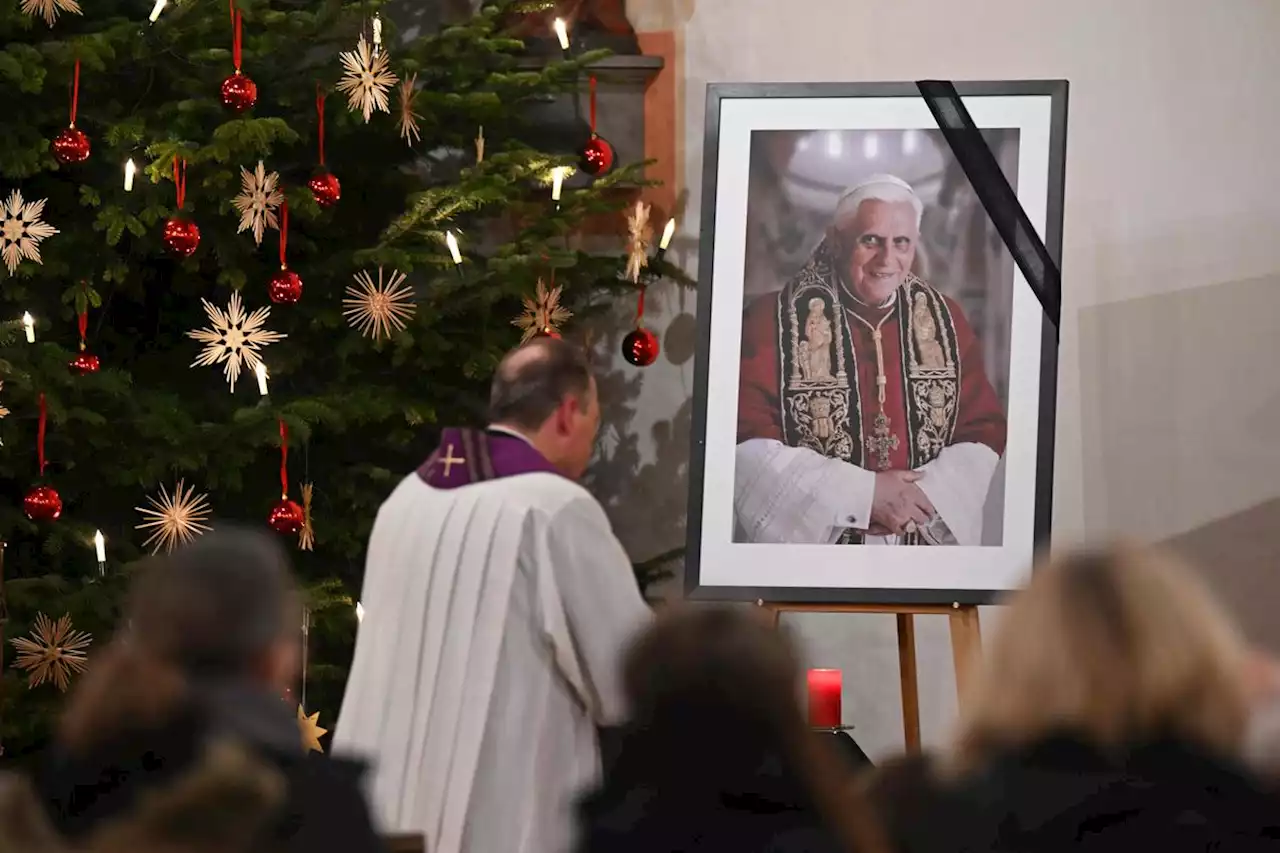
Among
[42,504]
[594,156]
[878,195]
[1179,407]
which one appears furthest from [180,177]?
[1179,407]

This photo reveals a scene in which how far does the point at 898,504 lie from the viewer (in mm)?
4773

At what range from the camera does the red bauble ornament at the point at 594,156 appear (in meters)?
5.46

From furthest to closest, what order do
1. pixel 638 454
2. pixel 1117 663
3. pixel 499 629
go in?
pixel 638 454
pixel 499 629
pixel 1117 663

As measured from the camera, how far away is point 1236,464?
5883 millimetres

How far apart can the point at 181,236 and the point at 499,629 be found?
2.21 meters

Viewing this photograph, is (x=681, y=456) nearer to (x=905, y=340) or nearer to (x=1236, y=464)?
(x=905, y=340)

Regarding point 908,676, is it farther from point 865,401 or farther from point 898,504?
point 865,401

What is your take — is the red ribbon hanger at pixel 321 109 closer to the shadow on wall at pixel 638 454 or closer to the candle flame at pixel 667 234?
the candle flame at pixel 667 234

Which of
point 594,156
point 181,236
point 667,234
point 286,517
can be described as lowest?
point 286,517

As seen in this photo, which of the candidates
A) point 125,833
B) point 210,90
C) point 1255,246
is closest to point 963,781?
point 125,833

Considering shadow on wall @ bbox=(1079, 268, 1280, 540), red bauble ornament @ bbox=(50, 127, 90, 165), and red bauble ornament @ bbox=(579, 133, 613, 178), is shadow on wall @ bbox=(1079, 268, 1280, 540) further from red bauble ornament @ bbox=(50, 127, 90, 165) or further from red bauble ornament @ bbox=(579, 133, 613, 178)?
red bauble ornament @ bbox=(50, 127, 90, 165)

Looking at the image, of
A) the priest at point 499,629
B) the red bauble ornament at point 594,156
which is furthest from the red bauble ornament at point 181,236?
the priest at point 499,629

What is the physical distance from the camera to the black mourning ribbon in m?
4.80

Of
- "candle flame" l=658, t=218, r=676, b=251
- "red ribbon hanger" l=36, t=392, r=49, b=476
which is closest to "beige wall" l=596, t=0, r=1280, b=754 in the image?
"candle flame" l=658, t=218, r=676, b=251
